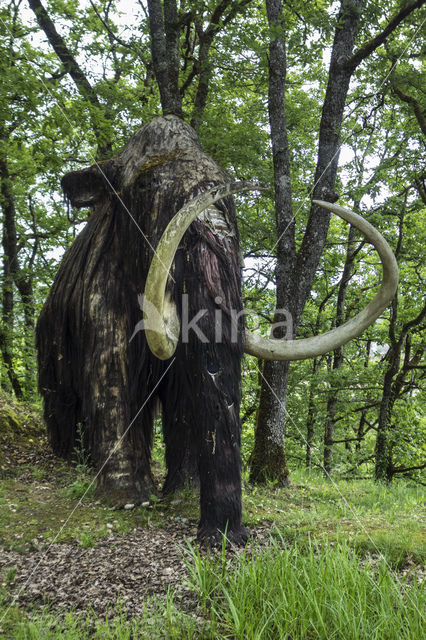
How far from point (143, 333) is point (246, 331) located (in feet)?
2.27

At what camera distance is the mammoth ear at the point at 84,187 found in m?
4.07

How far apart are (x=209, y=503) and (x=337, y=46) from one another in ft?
13.7

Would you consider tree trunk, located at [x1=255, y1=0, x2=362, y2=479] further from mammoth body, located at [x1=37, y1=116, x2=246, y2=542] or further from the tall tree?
mammoth body, located at [x1=37, y1=116, x2=246, y2=542]

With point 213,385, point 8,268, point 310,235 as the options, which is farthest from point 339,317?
point 213,385

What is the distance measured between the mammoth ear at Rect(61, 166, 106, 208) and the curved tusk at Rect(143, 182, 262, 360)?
4.88ft

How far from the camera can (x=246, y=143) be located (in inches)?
326

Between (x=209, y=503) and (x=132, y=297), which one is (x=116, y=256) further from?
(x=209, y=503)

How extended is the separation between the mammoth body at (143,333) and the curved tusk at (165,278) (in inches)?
5.2

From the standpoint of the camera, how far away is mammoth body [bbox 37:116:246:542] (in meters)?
2.91

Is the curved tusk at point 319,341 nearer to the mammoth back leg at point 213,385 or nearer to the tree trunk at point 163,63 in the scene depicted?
the mammoth back leg at point 213,385

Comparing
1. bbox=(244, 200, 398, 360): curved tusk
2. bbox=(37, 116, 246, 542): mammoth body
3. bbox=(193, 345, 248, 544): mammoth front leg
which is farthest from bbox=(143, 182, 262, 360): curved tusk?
bbox=(244, 200, 398, 360): curved tusk

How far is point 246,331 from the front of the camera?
3.29 meters

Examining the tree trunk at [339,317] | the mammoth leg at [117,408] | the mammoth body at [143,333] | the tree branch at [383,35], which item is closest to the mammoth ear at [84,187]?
the mammoth body at [143,333]

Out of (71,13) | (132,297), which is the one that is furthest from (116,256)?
(71,13)
